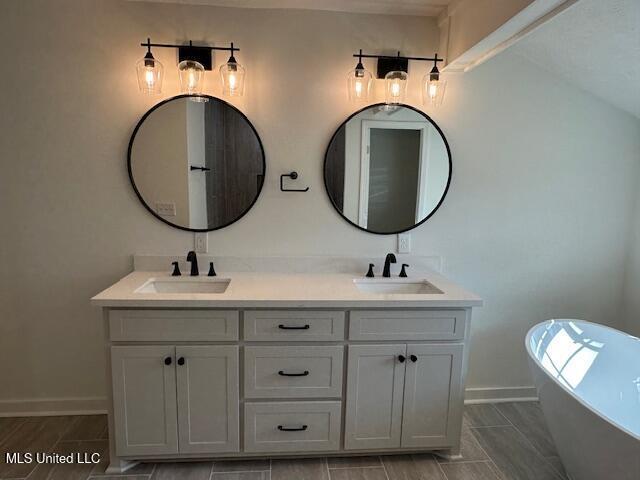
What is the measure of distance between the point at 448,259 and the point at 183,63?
1928 millimetres

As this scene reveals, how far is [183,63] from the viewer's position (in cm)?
216

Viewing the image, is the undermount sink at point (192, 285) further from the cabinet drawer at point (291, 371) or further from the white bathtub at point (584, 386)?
the white bathtub at point (584, 386)

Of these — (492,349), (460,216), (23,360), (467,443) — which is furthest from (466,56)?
(23,360)

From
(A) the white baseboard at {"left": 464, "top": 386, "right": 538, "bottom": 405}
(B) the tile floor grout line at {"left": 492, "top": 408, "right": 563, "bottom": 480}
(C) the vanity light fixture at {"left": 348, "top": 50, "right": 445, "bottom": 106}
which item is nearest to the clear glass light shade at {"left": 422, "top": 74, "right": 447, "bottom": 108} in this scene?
(C) the vanity light fixture at {"left": 348, "top": 50, "right": 445, "bottom": 106}

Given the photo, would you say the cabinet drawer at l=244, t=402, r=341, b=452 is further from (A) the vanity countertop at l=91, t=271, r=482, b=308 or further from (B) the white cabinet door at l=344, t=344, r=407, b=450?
(A) the vanity countertop at l=91, t=271, r=482, b=308

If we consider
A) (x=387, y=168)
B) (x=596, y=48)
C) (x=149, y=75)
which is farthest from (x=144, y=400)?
(x=596, y=48)

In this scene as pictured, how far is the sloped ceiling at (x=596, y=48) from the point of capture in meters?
1.78

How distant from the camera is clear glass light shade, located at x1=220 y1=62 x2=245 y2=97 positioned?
2.21 m

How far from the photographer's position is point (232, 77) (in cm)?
222

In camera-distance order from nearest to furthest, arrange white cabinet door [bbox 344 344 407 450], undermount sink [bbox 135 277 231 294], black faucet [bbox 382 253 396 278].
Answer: white cabinet door [bbox 344 344 407 450] < undermount sink [bbox 135 277 231 294] < black faucet [bbox 382 253 396 278]

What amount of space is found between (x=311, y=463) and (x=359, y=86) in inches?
81.6

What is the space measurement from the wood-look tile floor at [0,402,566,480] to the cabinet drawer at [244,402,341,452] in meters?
0.12

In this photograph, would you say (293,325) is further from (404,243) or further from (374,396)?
(404,243)

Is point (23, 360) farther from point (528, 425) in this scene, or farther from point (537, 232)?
point (537, 232)
